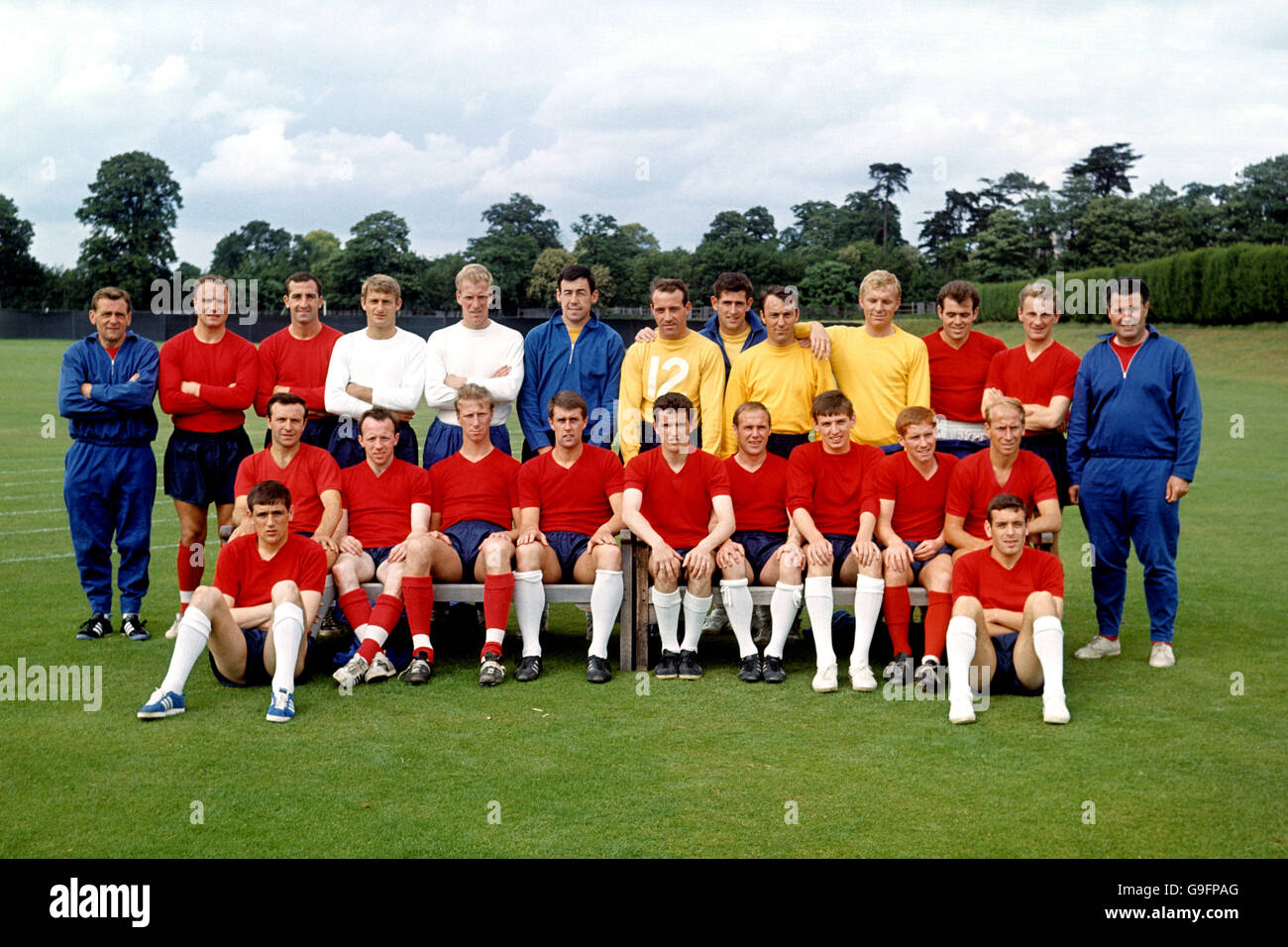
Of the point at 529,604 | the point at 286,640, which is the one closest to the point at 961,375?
A: the point at 529,604

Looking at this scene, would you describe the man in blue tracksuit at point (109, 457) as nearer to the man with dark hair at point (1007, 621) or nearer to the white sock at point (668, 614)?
the white sock at point (668, 614)

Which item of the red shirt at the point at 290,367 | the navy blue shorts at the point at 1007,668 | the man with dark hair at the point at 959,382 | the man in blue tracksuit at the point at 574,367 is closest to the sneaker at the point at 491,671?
the man in blue tracksuit at the point at 574,367

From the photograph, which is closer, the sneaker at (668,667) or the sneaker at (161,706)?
the sneaker at (161,706)

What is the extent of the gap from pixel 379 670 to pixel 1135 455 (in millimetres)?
4657

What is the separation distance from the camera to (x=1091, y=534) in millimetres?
7332

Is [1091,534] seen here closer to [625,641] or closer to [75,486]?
[625,641]

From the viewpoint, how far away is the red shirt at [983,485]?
674cm

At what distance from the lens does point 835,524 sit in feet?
23.1

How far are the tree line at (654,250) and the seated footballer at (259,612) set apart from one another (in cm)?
6299

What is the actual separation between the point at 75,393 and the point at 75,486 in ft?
2.03

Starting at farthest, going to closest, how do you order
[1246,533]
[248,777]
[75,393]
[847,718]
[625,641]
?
[1246,533] → [75,393] → [625,641] → [847,718] → [248,777]

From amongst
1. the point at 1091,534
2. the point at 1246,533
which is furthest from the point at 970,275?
the point at 1091,534

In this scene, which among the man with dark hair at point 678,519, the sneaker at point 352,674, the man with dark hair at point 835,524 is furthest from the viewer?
the man with dark hair at point 678,519

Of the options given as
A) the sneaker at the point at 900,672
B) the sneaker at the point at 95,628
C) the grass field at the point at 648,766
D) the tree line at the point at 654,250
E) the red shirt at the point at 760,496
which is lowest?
the grass field at the point at 648,766
